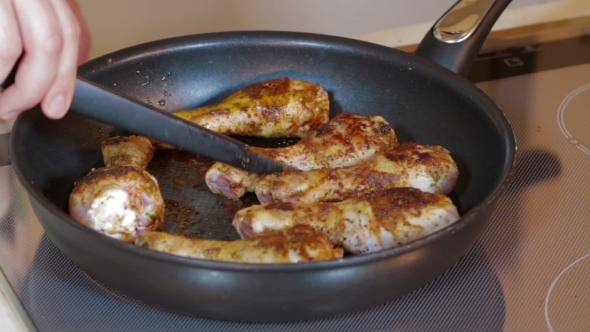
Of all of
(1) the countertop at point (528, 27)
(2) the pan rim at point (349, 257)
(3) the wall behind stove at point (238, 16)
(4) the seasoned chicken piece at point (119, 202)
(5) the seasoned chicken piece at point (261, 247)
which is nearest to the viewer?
(2) the pan rim at point (349, 257)

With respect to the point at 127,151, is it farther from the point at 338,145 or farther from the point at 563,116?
the point at 563,116

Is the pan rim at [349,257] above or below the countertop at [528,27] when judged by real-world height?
above

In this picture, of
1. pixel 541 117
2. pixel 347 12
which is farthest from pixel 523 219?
pixel 347 12

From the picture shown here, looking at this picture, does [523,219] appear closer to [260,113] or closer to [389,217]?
[389,217]

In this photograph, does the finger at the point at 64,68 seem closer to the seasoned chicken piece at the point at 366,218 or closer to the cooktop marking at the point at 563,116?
the seasoned chicken piece at the point at 366,218

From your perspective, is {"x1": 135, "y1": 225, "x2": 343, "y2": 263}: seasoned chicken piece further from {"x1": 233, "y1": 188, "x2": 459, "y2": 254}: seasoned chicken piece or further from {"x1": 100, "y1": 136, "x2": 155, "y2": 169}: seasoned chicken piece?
{"x1": 100, "y1": 136, "x2": 155, "y2": 169}: seasoned chicken piece

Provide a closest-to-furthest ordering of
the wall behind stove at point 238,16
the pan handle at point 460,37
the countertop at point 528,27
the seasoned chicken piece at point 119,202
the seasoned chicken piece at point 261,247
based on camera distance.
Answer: the seasoned chicken piece at point 261,247 → the seasoned chicken piece at point 119,202 → the pan handle at point 460,37 → the countertop at point 528,27 → the wall behind stove at point 238,16

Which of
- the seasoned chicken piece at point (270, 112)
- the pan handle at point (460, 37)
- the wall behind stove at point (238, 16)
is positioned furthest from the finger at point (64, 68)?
the wall behind stove at point (238, 16)

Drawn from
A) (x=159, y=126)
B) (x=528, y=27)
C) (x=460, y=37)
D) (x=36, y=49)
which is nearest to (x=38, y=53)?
(x=36, y=49)
